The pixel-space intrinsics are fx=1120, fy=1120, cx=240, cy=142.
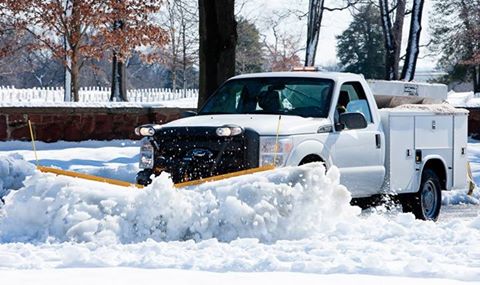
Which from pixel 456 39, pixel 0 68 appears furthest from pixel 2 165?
pixel 0 68

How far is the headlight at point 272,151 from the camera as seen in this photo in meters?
11.1

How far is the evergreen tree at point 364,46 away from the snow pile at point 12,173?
6476cm

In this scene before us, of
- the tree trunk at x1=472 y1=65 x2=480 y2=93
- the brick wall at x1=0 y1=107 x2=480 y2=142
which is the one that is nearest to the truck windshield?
the brick wall at x1=0 y1=107 x2=480 y2=142

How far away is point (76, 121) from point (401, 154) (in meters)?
11.7

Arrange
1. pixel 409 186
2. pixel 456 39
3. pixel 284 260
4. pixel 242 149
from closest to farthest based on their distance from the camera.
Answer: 1. pixel 284 260
2. pixel 242 149
3. pixel 409 186
4. pixel 456 39

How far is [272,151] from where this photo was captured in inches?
437

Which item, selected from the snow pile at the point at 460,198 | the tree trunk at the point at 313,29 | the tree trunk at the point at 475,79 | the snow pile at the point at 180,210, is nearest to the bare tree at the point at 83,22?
the tree trunk at the point at 313,29

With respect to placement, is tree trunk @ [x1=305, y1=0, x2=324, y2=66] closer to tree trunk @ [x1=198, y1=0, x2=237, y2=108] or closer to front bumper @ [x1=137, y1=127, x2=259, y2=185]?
tree trunk @ [x1=198, y1=0, x2=237, y2=108]

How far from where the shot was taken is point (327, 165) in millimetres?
11773

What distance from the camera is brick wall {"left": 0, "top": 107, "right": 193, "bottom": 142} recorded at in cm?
2270

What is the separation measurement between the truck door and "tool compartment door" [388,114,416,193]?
0.68 ft

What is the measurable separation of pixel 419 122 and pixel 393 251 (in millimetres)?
4975

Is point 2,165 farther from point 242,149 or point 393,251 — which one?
point 393,251

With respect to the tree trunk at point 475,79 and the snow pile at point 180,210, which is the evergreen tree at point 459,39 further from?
the snow pile at point 180,210
